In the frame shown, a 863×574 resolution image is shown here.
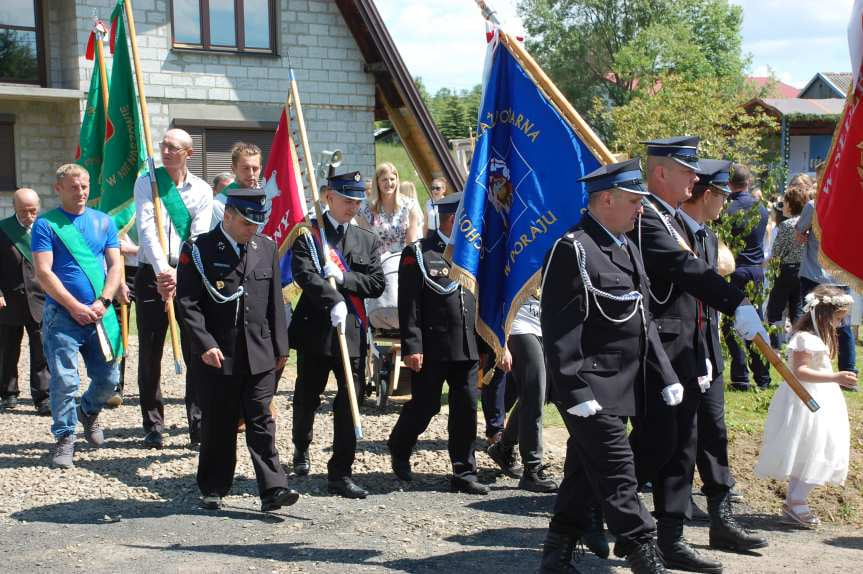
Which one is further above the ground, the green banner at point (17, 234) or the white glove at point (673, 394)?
the green banner at point (17, 234)

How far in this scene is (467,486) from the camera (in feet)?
23.8

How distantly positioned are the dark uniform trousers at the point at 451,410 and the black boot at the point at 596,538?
1.61 m

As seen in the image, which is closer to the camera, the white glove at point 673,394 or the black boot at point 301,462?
the white glove at point 673,394

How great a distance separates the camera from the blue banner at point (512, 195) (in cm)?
626

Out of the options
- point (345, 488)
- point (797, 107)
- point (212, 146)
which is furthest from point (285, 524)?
point (797, 107)

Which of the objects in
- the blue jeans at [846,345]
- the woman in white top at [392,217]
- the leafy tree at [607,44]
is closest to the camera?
the blue jeans at [846,345]

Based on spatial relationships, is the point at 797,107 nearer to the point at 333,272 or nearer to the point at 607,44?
the point at 607,44

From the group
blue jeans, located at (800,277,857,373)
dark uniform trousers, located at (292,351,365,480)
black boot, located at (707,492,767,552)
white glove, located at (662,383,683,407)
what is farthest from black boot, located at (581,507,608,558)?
blue jeans, located at (800,277,857,373)

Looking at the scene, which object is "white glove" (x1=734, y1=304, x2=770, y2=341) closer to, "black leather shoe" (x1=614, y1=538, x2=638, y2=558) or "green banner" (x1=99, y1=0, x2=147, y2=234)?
"black leather shoe" (x1=614, y1=538, x2=638, y2=558)

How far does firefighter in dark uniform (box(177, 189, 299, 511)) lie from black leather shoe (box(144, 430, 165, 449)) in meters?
1.75

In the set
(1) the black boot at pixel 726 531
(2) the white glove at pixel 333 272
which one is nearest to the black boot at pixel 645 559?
(1) the black boot at pixel 726 531

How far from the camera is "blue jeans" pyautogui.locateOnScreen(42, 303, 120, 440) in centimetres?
777

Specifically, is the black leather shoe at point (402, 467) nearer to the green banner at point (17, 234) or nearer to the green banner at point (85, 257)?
the green banner at point (85, 257)

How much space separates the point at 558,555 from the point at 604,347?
1.08m
